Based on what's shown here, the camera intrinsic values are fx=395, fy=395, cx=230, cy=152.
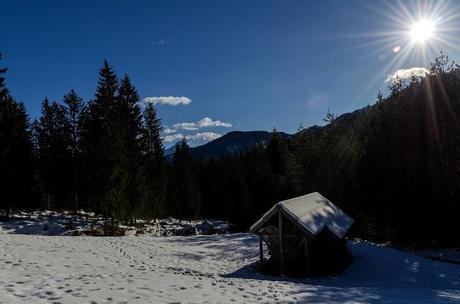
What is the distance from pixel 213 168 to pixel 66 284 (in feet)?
263

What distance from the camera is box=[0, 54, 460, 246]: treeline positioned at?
3053 centimetres

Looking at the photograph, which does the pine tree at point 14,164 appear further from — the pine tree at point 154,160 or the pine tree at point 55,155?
the pine tree at point 154,160

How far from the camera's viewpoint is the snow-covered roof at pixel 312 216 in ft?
71.8

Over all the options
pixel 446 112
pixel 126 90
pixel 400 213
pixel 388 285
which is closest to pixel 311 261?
pixel 388 285

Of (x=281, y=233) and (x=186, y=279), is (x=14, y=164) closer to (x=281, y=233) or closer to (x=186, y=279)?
(x=281, y=233)

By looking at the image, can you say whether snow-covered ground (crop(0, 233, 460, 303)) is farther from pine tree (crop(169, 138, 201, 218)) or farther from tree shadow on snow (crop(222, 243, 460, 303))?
pine tree (crop(169, 138, 201, 218))

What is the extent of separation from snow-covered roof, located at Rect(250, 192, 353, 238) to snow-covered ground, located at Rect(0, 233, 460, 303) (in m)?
2.45

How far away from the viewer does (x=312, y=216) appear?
2322 cm

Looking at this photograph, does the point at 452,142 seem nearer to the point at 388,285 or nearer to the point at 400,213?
the point at 400,213

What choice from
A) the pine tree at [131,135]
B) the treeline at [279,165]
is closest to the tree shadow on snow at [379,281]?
the treeline at [279,165]

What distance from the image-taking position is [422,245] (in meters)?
31.3

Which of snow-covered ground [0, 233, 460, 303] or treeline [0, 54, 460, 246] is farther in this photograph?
treeline [0, 54, 460, 246]

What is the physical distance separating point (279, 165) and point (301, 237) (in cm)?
4118

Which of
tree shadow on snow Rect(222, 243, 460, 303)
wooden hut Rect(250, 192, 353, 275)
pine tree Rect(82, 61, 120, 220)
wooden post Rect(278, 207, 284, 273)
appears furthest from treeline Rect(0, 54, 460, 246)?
wooden post Rect(278, 207, 284, 273)
